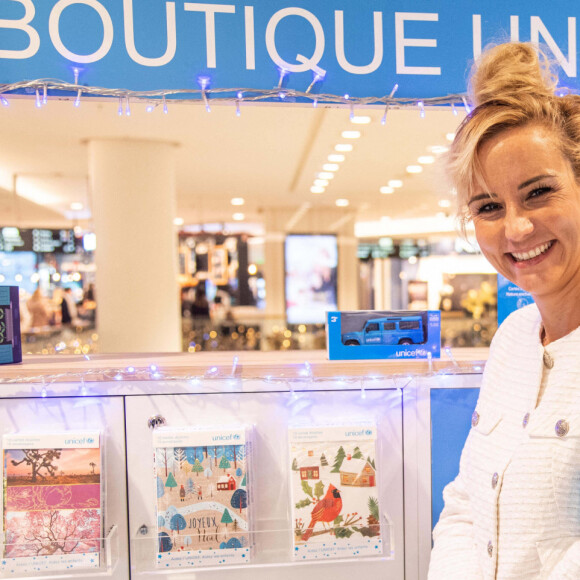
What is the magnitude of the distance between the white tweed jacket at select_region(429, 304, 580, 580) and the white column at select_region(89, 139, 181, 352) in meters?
4.25

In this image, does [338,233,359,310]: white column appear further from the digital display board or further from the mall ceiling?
the digital display board

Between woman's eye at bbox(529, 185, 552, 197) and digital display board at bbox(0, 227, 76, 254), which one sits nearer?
woman's eye at bbox(529, 185, 552, 197)

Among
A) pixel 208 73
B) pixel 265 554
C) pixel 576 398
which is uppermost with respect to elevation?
pixel 208 73

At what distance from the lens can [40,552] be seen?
1.27 meters

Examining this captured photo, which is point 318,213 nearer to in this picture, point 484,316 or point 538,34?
point 484,316

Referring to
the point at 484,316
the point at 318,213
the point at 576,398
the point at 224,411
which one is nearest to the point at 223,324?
the point at 318,213

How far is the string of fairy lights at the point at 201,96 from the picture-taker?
1.32 metres

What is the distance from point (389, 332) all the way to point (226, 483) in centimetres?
56

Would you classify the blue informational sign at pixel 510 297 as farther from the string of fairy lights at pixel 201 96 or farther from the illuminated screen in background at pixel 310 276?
the illuminated screen in background at pixel 310 276

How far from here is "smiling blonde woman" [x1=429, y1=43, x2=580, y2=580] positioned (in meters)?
0.87

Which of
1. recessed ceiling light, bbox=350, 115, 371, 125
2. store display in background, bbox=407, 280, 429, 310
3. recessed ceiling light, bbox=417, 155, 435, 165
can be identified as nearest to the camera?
recessed ceiling light, bbox=350, 115, 371, 125

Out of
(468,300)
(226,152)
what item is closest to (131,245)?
(226,152)

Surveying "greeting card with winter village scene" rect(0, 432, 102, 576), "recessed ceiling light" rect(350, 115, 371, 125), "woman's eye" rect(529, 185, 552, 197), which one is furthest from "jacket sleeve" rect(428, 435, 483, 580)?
"recessed ceiling light" rect(350, 115, 371, 125)

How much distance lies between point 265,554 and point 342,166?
596 cm
